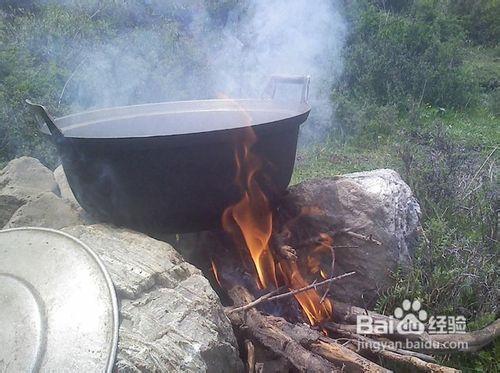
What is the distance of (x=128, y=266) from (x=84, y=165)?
557mm

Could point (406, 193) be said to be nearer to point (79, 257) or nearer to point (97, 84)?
point (79, 257)

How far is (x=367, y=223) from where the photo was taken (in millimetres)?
2424

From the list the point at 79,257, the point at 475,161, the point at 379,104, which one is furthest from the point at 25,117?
the point at 379,104

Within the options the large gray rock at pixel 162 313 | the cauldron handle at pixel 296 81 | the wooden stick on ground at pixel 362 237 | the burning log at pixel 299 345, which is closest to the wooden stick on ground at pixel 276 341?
the burning log at pixel 299 345

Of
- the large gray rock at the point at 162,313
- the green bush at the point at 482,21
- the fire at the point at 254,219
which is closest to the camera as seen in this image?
the large gray rock at the point at 162,313

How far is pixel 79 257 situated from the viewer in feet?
5.28

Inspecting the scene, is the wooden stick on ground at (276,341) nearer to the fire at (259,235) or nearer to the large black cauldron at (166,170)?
the fire at (259,235)

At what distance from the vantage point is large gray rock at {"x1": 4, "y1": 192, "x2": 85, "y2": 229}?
8.08 feet

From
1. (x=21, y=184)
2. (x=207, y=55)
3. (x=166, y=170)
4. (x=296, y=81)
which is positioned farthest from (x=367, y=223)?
(x=207, y=55)

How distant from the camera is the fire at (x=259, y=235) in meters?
2.27

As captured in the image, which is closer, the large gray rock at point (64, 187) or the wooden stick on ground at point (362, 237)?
the wooden stick on ground at point (362, 237)

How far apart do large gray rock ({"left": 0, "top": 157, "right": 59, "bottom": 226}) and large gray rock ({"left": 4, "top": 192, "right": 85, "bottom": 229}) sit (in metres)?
0.13

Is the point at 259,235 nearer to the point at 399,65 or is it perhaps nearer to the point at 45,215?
the point at 45,215

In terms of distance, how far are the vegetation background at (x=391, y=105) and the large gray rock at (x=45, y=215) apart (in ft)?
4.86
